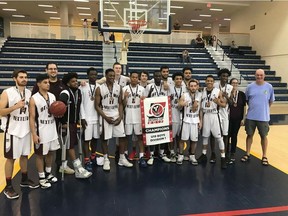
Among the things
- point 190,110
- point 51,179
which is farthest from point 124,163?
point 190,110

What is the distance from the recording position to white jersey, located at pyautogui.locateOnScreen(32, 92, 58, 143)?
3846mm

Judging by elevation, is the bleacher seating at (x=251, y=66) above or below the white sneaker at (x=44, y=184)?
above

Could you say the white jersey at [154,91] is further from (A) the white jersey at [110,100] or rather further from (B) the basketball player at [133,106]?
(A) the white jersey at [110,100]

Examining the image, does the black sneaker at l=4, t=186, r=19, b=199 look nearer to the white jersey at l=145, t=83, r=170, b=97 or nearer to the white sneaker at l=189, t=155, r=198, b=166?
the white jersey at l=145, t=83, r=170, b=97

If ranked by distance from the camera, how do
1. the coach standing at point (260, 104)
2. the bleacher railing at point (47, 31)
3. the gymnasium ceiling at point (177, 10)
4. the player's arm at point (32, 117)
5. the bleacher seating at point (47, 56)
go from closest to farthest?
the player's arm at point (32, 117)
the coach standing at point (260, 104)
the bleacher seating at point (47, 56)
the bleacher railing at point (47, 31)
the gymnasium ceiling at point (177, 10)

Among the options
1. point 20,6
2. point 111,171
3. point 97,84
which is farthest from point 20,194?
point 20,6

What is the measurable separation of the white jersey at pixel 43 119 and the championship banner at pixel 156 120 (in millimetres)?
1629

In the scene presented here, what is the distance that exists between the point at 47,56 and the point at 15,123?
1317cm

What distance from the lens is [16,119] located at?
3748 millimetres

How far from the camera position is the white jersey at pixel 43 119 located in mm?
3846

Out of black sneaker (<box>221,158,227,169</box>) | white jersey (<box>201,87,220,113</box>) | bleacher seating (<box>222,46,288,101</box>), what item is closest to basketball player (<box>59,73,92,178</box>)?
white jersey (<box>201,87,220,113</box>)

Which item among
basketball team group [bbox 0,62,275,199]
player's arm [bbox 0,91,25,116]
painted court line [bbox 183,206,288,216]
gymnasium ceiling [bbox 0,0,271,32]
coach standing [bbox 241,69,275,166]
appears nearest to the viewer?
painted court line [bbox 183,206,288,216]

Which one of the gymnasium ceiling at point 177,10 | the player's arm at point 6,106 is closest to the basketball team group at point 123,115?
the player's arm at point 6,106

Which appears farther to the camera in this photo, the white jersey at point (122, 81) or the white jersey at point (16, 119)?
the white jersey at point (122, 81)
